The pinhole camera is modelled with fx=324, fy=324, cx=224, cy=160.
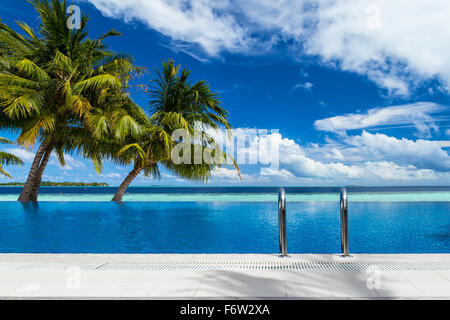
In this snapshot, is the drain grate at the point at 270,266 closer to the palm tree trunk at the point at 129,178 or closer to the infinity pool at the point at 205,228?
the infinity pool at the point at 205,228

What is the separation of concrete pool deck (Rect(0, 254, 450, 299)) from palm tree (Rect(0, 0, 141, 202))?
7743mm

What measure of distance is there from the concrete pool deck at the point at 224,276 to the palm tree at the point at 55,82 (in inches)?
305

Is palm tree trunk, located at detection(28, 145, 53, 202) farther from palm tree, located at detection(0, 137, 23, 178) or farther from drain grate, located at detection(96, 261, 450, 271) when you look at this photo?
drain grate, located at detection(96, 261, 450, 271)

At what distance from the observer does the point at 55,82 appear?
34.9ft

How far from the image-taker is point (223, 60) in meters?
32.2

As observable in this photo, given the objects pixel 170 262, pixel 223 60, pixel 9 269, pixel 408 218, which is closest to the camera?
pixel 9 269

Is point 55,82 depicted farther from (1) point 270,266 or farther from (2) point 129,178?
(1) point 270,266

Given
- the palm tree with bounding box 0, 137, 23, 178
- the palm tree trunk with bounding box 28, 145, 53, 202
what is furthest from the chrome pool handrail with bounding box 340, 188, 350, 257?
the palm tree with bounding box 0, 137, 23, 178

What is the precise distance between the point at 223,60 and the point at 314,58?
372 inches

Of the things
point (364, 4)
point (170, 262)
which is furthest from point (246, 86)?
point (170, 262)

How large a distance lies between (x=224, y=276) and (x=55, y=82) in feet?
33.7

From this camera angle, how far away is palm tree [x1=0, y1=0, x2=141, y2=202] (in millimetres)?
10047

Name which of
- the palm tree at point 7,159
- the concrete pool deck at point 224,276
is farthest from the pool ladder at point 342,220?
the palm tree at point 7,159
